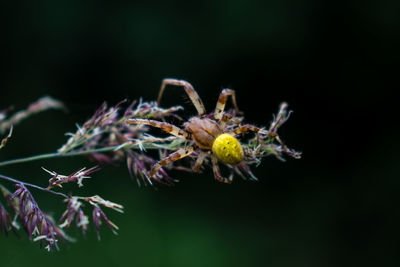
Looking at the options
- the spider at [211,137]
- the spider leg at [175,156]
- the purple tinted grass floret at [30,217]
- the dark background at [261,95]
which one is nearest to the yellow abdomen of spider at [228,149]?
the spider at [211,137]

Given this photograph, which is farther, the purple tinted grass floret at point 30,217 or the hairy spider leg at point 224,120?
the hairy spider leg at point 224,120

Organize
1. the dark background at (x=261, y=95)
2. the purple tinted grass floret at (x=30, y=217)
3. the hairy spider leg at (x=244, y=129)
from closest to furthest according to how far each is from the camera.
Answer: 1. the purple tinted grass floret at (x=30, y=217)
2. the hairy spider leg at (x=244, y=129)
3. the dark background at (x=261, y=95)

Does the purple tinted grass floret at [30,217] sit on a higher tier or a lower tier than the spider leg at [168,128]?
lower

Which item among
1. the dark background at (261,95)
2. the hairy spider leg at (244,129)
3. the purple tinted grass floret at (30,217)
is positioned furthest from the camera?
the dark background at (261,95)

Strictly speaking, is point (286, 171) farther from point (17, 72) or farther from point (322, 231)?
point (17, 72)

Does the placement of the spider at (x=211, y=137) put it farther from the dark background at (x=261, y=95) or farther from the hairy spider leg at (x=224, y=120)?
the dark background at (x=261, y=95)

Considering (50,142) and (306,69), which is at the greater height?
(306,69)

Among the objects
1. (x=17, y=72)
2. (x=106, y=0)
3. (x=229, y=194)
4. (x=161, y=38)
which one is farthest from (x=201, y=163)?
(x=17, y=72)

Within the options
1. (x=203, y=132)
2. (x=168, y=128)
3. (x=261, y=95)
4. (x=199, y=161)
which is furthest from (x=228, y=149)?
(x=261, y=95)

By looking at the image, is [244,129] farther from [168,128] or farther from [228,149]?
[168,128]
